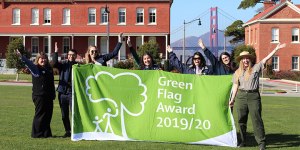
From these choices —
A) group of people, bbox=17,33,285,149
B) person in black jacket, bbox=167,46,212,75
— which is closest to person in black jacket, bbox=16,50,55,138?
group of people, bbox=17,33,285,149

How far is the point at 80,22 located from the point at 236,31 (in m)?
29.3

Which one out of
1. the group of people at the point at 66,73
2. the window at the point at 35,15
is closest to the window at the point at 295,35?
the window at the point at 35,15

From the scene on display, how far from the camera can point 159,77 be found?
34.2 ft

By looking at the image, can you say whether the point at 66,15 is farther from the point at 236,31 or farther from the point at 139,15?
the point at 236,31

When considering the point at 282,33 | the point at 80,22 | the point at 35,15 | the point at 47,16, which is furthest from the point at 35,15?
the point at 282,33

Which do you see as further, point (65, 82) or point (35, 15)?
point (35, 15)

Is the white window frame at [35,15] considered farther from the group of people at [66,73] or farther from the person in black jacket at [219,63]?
the person in black jacket at [219,63]

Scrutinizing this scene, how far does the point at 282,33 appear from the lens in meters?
61.1

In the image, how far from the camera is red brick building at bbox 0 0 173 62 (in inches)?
2368

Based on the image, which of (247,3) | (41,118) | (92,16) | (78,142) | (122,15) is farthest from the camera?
(247,3)

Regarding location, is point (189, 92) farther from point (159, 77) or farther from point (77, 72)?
point (77, 72)

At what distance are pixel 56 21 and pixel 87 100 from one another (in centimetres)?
5215

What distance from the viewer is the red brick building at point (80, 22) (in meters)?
60.2

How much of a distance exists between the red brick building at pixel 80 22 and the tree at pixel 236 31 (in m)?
22.8
